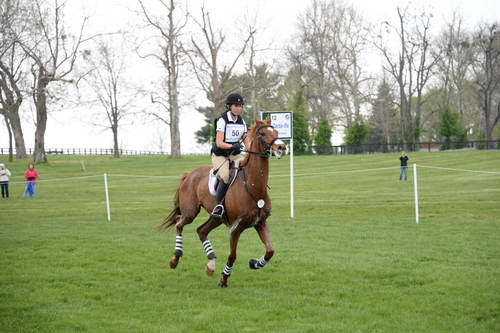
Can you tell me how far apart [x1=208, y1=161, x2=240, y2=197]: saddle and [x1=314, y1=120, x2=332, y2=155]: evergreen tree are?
5768 centimetres

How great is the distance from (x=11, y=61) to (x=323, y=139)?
35153 mm

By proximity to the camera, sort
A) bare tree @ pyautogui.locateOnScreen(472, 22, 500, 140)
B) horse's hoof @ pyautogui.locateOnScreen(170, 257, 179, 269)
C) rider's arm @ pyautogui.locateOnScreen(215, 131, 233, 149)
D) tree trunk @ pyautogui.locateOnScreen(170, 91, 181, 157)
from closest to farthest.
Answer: rider's arm @ pyautogui.locateOnScreen(215, 131, 233, 149) < horse's hoof @ pyautogui.locateOnScreen(170, 257, 179, 269) < tree trunk @ pyautogui.locateOnScreen(170, 91, 181, 157) < bare tree @ pyautogui.locateOnScreen(472, 22, 500, 140)

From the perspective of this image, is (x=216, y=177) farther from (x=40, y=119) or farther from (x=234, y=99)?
(x=40, y=119)

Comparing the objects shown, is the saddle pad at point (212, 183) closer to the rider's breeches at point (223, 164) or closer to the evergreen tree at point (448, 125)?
the rider's breeches at point (223, 164)

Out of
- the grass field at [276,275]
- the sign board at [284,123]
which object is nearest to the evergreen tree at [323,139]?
the grass field at [276,275]

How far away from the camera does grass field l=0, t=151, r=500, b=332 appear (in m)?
7.28

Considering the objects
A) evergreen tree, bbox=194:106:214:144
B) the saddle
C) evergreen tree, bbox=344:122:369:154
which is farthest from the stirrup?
evergreen tree, bbox=194:106:214:144

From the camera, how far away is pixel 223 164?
10156 mm

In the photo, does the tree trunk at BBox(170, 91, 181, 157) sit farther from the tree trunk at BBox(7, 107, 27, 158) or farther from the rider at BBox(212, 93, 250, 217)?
the rider at BBox(212, 93, 250, 217)

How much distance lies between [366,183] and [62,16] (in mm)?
34874

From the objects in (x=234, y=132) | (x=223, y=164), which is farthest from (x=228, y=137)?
(x=223, y=164)

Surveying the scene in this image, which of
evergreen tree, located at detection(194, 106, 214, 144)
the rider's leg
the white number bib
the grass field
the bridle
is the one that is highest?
evergreen tree, located at detection(194, 106, 214, 144)

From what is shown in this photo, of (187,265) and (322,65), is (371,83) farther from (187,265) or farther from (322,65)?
(187,265)

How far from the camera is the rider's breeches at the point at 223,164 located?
32.5ft
